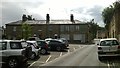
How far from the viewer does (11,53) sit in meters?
15.5

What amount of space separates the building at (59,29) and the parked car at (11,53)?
6583 cm

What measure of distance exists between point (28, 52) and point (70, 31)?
66464mm

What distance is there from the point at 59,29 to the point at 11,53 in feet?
223

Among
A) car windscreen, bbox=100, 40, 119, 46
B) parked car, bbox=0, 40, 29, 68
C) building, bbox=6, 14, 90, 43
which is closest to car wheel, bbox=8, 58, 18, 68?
parked car, bbox=0, 40, 29, 68

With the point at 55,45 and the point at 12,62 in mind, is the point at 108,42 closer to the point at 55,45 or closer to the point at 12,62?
the point at 12,62

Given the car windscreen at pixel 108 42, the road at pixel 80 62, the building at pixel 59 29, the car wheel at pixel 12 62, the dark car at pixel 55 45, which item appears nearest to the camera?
the car wheel at pixel 12 62

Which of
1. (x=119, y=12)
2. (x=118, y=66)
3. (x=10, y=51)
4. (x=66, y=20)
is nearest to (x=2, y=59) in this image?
(x=10, y=51)

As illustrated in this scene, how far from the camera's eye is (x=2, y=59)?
1555cm

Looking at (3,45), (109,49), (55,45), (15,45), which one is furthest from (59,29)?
(3,45)

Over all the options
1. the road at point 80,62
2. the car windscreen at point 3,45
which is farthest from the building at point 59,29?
the car windscreen at point 3,45

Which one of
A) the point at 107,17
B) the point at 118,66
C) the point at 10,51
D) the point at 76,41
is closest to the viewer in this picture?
the point at 10,51

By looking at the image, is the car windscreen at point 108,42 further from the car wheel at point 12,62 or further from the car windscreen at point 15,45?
the car wheel at point 12,62

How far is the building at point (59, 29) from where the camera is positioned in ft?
270

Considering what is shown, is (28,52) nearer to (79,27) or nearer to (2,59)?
(2,59)
